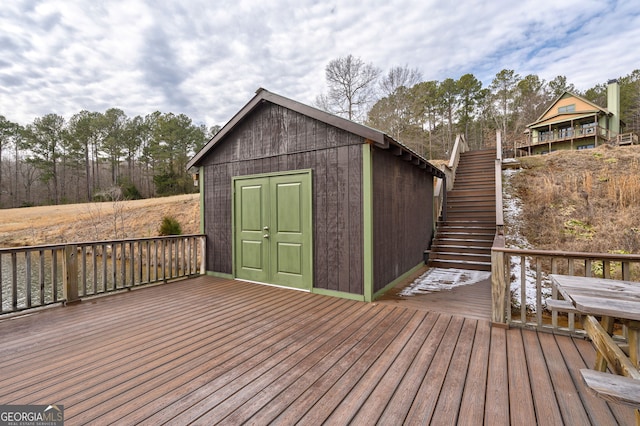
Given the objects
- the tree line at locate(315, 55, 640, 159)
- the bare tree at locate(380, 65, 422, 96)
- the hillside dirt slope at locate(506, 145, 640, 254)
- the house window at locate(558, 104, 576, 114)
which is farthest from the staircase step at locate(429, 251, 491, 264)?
the house window at locate(558, 104, 576, 114)

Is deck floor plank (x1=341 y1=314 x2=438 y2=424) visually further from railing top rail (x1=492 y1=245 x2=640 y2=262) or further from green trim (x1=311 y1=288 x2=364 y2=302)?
railing top rail (x1=492 y1=245 x2=640 y2=262)

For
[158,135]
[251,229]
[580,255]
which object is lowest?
[580,255]

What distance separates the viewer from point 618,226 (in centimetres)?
632

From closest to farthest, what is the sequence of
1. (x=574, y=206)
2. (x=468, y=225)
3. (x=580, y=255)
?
1. (x=580, y=255)
2. (x=468, y=225)
3. (x=574, y=206)

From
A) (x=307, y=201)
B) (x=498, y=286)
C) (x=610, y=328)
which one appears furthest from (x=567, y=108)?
(x=610, y=328)

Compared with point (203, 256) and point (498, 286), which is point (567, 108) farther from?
point (203, 256)

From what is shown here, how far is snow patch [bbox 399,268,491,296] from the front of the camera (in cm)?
451

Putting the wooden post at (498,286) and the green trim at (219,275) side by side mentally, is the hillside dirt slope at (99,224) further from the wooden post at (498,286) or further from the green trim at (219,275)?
Result: the wooden post at (498,286)

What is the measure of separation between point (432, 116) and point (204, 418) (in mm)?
25425

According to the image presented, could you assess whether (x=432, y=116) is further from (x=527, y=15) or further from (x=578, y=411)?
(x=578, y=411)

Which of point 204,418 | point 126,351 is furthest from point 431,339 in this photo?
point 126,351

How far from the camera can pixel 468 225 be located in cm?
715

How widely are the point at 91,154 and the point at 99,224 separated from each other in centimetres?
1577

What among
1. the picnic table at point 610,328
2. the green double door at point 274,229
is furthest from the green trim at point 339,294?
the picnic table at point 610,328
